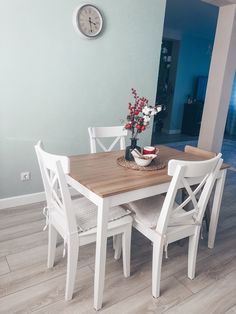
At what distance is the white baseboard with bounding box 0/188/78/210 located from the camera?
8.94 feet

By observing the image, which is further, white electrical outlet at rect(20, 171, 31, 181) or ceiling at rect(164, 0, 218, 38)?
ceiling at rect(164, 0, 218, 38)

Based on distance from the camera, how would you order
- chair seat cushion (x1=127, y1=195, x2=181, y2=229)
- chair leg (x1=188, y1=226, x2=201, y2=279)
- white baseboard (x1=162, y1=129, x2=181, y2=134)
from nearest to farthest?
chair seat cushion (x1=127, y1=195, x2=181, y2=229), chair leg (x1=188, y1=226, x2=201, y2=279), white baseboard (x1=162, y1=129, x2=181, y2=134)

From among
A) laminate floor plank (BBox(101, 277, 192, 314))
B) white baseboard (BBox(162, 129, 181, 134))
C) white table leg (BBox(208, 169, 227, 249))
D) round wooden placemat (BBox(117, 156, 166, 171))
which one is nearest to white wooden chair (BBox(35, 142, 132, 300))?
laminate floor plank (BBox(101, 277, 192, 314))

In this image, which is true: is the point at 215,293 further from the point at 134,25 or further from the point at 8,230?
the point at 134,25

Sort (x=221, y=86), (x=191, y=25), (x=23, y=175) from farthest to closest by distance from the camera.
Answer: (x=191, y=25)
(x=221, y=86)
(x=23, y=175)

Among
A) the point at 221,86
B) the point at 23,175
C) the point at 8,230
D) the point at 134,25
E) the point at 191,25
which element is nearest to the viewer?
the point at 8,230

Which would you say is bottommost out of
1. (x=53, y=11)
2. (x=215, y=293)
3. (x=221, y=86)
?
(x=215, y=293)

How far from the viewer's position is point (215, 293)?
1804 mm

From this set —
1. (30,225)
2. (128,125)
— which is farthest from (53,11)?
(30,225)

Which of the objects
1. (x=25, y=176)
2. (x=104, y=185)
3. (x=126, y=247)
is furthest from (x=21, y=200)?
(x=104, y=185)

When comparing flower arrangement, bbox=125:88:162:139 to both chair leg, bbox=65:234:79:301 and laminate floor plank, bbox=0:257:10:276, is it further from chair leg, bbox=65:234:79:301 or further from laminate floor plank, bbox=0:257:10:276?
laminate floor plank, bbox=0:257:10:276

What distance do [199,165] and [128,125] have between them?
61 cm

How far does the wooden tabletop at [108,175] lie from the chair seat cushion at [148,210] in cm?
27

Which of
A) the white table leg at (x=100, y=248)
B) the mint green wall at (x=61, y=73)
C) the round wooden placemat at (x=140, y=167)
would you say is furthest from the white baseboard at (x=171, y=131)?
the white table leg at (x=100, y=248)
